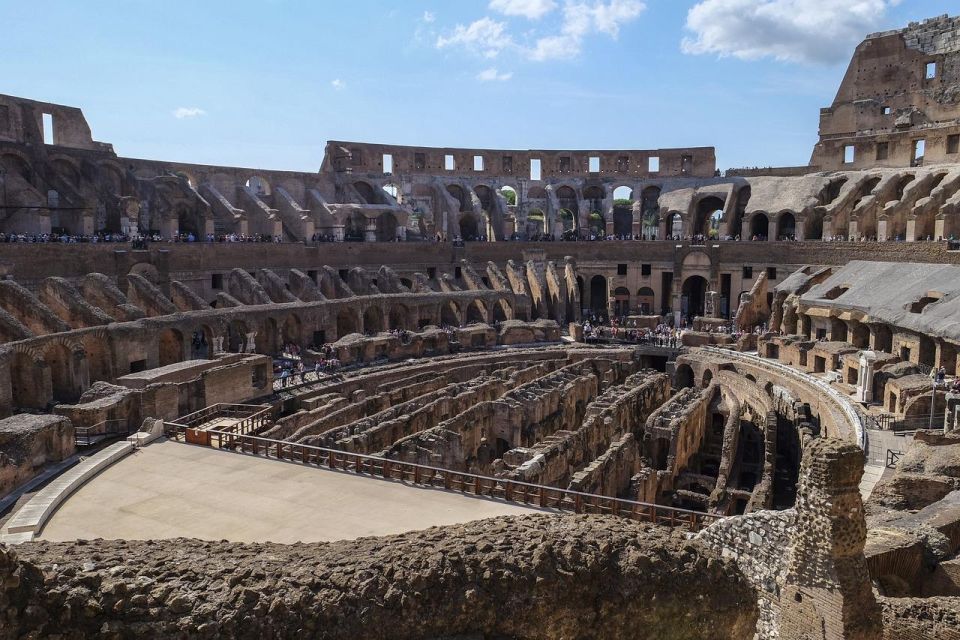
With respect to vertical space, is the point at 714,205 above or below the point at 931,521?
above

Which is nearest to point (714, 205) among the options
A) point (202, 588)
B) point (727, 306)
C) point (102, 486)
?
point (727, 306)

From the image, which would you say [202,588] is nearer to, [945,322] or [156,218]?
[945,322]

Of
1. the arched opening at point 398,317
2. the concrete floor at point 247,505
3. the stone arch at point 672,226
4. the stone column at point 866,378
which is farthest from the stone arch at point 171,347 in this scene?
the stone arch at point 672,226

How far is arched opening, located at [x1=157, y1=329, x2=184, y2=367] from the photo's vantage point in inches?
1058

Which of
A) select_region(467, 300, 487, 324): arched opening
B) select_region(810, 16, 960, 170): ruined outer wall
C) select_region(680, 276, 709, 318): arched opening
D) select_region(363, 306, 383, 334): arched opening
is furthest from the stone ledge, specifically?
select_region(810, 16, 960, 170): ruined outer wall

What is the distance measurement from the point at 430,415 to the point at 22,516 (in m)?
12.3

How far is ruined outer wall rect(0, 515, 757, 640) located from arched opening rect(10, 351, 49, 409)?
609 inches

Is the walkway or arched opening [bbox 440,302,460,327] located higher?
arched opening [bbox 440,302,460,327]

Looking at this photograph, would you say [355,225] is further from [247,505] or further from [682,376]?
[247,505]

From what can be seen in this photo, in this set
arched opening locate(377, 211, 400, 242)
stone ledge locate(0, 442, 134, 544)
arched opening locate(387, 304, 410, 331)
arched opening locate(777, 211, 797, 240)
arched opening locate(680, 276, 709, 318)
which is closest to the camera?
stone ledge locate(0, 442, 134, 544)

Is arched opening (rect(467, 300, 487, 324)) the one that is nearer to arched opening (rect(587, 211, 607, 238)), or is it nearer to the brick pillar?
arched opening (rect(587, 211, 607, 238))

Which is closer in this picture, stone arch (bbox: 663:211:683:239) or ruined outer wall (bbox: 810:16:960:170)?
ruined outer wall (bbox: 810:16:960:170)

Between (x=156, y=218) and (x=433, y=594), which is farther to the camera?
(x=156, y=218)

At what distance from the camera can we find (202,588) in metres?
6.89
